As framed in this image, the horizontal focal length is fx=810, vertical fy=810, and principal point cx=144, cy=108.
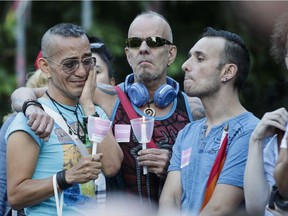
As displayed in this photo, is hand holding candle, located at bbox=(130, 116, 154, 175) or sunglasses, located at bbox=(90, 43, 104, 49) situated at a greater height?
sunglasses, located at bbox=(90, 43, 104, 49)

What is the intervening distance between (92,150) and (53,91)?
52cm

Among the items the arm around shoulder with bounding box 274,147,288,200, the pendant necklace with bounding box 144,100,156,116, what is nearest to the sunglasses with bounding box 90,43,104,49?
the pendant necklace with bounding box 144,100,156,116

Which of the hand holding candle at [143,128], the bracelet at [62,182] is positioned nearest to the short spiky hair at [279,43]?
the hand holding candle at [143,128]

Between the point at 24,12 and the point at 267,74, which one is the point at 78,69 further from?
the point at 24,12

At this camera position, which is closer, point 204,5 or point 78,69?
point 78,69

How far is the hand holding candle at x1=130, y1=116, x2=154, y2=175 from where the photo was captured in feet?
16.5

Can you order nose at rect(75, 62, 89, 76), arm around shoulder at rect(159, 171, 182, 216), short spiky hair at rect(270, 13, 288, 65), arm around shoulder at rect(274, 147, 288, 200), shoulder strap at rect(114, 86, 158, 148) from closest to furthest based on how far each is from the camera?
arm around shoulder at rect(274, 147, 288, 200), short spiky hair at rect(270, 13, 288, 65), arm around shoulder at rect(159, 171, 182, 216), nose at rect(75, 62, 89, 76), shoulder strap at rect(114, 86, 158, 148)

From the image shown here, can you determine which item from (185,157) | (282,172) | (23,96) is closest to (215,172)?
(185,157)

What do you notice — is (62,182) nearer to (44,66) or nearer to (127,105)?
(44,66)

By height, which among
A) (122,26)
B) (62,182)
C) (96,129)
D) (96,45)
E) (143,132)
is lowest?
(122,26)

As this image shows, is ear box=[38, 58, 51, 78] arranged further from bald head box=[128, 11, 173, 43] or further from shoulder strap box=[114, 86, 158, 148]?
bald head box=[128, 11, 173, 43]

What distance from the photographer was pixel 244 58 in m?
5.11

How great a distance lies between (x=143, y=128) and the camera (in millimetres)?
5039

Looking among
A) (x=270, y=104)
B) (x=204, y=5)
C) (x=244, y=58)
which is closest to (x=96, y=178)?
(x=244, y=58)
